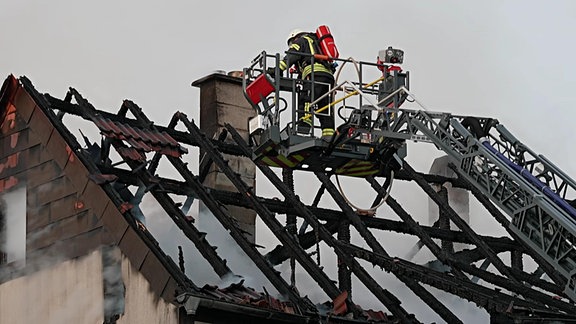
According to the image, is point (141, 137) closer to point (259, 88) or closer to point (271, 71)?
point (259, 88)

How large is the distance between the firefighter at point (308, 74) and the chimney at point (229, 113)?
17.1ft

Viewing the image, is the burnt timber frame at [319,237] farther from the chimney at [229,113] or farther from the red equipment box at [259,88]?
the red equipment box at [259,88]

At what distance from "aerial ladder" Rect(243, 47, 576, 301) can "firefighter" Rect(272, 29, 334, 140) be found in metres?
0.14

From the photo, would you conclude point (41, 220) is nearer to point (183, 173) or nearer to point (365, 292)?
point (183, 173)

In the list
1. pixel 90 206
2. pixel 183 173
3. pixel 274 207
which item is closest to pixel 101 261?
pixel 90 206

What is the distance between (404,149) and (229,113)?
6.29 m

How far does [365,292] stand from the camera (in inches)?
1183

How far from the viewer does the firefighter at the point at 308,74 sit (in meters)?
24.5

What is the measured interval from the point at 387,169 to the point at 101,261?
4.66 m

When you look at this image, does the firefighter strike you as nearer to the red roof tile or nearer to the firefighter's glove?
the firefighter's glove

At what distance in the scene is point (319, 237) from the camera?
25641mm

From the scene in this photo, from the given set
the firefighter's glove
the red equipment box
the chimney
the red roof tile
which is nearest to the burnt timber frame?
the red roof tile

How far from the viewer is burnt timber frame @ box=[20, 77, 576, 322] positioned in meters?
23.7

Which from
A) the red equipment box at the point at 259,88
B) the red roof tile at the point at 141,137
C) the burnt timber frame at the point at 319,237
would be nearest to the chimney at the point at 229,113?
the burnt timber frame at the point at 319,237
